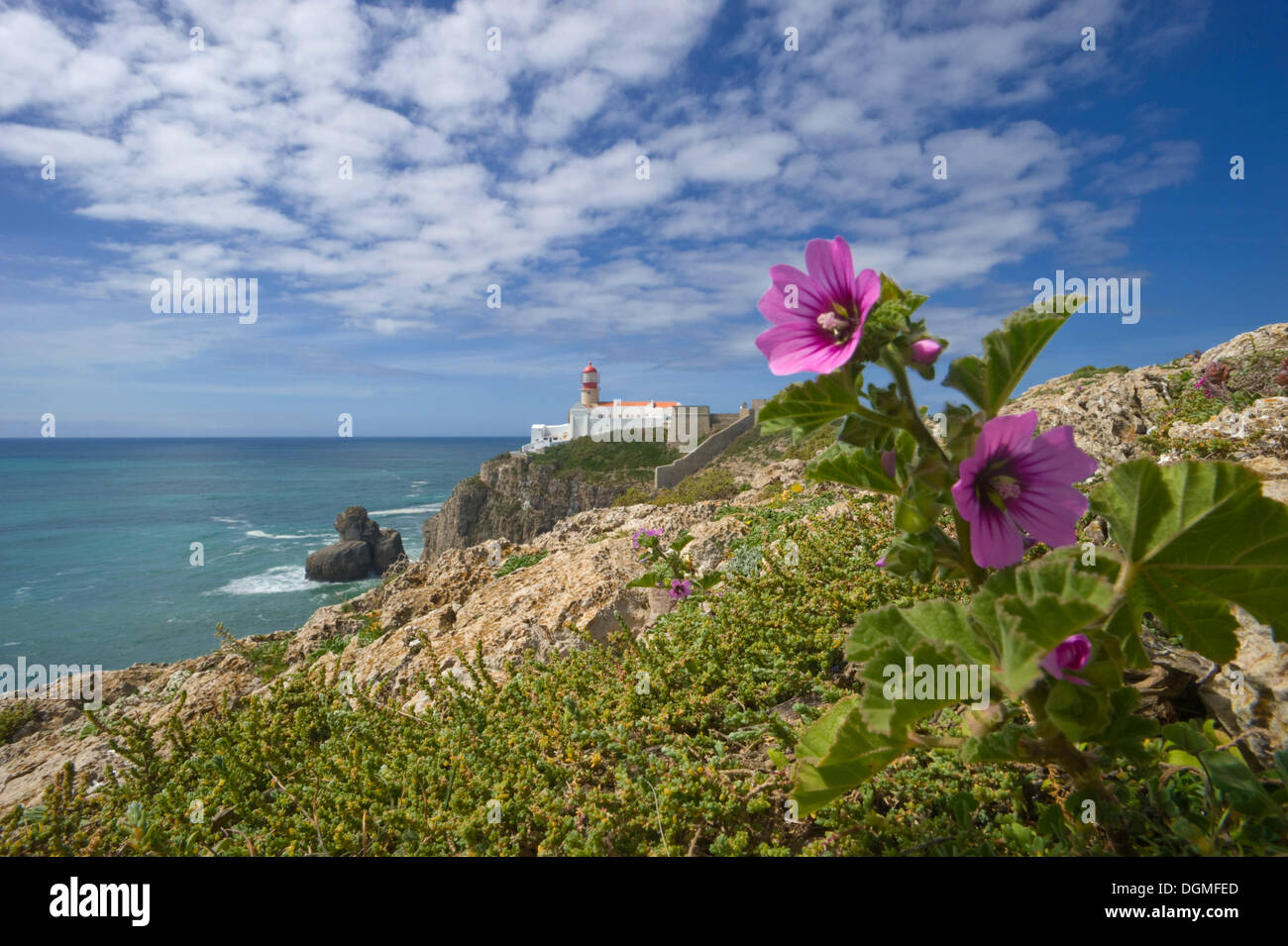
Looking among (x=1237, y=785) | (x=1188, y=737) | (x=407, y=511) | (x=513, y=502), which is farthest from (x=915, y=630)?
(x=407, y=511)

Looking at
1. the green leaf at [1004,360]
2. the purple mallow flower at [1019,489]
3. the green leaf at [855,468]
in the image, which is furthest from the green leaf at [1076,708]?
the green leaf at [1004,360]

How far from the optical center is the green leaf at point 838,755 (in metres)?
1.32

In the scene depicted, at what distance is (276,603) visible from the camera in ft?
128

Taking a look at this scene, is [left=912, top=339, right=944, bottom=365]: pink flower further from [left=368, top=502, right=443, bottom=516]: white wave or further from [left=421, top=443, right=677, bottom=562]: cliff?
[left=368, top=502, right=443, bottom=516]: white wave

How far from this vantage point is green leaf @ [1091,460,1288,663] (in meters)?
1.23

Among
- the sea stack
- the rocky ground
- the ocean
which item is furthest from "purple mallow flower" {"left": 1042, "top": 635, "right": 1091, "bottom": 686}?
the sea stack

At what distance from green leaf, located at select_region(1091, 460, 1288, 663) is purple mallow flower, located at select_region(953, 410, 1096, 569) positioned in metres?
0.08

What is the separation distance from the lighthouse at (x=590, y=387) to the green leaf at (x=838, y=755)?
67466 millimetres

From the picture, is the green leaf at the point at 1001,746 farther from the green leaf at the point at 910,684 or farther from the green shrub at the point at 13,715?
the green shrub at the point at 13,715

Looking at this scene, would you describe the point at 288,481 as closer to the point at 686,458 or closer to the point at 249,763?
the point at 686,458
